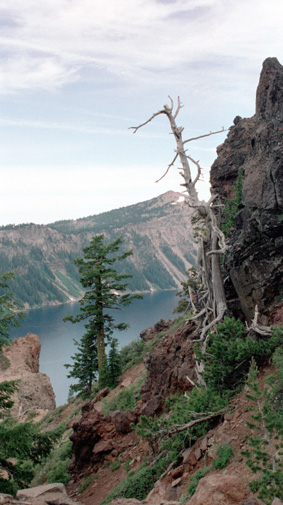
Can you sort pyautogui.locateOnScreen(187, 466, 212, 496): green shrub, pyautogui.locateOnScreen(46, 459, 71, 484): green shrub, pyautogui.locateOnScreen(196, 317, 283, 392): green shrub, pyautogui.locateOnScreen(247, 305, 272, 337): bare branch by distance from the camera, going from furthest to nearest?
pyautogui.locateOnScreen(46, 459, 71, 484): green shrub → pyautogui.locateOnScreen(247, 305, 272, 337): bare branch → pyautogui.locateOnScreen(196, 317, 283, 392): green shrub → pyautogui.locateOnScreen(187, 466, 212, 496): green shrub

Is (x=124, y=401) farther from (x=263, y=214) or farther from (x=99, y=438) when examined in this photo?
(x=263, y=214)

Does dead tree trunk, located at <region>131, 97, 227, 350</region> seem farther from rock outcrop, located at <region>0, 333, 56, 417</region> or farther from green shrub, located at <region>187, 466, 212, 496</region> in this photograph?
rock outcrop, located at <region>0, 333, 56, 417</region>

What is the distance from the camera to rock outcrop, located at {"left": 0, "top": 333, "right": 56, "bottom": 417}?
31.6 metres

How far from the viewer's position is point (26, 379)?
33.6 m

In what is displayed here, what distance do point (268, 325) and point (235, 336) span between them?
1.14 meters

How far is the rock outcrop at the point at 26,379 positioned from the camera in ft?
104

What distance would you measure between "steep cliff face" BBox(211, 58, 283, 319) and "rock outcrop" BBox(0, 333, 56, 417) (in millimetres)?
22409

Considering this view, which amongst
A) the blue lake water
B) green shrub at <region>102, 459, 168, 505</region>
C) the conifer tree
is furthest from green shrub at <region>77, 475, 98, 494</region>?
the blue lake water

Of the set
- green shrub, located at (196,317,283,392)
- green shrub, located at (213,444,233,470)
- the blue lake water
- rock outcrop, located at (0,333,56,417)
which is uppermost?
green shrub, located at (196,317,283,392)

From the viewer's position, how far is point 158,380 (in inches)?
549

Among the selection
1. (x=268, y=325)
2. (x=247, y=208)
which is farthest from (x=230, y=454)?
(x=247, y=208)

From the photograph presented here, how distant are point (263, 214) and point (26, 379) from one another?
2781cm

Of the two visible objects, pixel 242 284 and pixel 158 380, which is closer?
pixel 242 284

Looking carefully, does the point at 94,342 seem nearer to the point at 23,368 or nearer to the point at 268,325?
the point at 23,368
